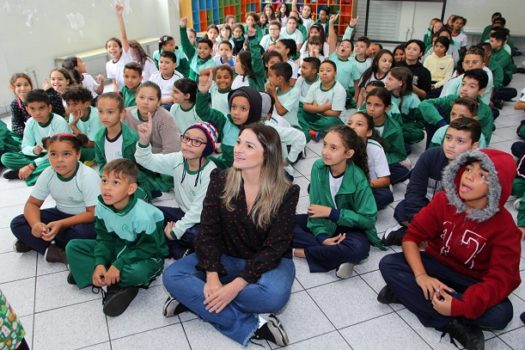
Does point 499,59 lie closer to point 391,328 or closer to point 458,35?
point 458,35

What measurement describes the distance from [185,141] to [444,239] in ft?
4.71

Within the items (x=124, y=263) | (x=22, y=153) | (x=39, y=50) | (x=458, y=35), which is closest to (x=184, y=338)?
(x=124, y=263)

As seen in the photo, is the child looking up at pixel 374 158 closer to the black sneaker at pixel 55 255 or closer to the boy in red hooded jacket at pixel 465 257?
the boy in red hooded jacket at pixel 465 257

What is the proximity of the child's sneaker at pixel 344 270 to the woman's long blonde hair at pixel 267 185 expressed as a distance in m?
0.63

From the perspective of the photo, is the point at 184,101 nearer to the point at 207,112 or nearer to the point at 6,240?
the point at 207,112

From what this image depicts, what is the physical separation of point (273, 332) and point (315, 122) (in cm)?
288

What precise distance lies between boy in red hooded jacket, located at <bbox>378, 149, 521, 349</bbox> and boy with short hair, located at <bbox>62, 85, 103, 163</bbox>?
263cm

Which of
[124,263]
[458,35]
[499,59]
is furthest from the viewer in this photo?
[458,35]

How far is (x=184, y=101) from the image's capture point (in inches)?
144

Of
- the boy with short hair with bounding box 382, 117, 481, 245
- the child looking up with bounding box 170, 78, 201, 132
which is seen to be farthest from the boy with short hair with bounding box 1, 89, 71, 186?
the boy with short hair with bounding box 382, 117, 481, 245

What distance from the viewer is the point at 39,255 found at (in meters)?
2.60

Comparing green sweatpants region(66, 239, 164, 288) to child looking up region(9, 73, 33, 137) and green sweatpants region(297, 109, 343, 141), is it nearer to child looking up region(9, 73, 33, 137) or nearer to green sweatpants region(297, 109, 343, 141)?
child looking up region(9, 73, 33, 137)

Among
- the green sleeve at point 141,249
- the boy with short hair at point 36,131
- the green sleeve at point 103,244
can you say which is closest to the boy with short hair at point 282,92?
the boy with short hair at point 36,131

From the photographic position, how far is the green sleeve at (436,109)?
375 centimetres
